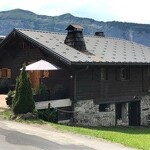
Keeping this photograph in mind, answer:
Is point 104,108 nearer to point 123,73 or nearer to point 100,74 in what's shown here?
point 100,74

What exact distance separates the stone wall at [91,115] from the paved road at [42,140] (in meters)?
6.51

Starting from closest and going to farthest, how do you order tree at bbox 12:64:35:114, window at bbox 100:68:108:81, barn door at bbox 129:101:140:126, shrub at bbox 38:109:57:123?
tree at bbox 12:64:35:114
shrub at bbox 38:109:57:123
window at bbox 100:68:108:81
barn door at bbox 129:101:140:126

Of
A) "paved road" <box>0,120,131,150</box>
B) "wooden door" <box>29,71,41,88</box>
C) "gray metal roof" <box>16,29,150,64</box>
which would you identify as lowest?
"paved road" <box>0,120,131,150</box>

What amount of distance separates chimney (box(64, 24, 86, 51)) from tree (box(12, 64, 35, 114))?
710 cm

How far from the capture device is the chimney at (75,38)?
27281mm

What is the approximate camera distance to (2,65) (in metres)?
31.6

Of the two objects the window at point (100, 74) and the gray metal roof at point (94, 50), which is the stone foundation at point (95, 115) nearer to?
the window at point (100, 74)

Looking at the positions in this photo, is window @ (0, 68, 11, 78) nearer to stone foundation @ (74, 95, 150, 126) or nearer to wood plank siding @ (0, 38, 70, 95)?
wood plank siding @ (0, 38, 70, 95)

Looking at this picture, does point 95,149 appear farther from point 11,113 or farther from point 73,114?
point 73,114

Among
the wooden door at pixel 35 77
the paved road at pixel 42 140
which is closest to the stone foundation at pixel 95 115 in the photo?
the wooden door at pixel 35 77

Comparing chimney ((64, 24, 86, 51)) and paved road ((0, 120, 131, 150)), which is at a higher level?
chimney ((64, 24, 86, 51))

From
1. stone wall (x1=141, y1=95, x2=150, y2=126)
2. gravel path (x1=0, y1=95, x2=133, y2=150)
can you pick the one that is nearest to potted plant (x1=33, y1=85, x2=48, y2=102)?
gravel path (x1=0, y1=95, x2=133, y2=150)

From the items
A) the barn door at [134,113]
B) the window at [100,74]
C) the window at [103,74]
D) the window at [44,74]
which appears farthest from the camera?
the barn door at [134,113]

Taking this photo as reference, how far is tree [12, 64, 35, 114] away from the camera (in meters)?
20.5
